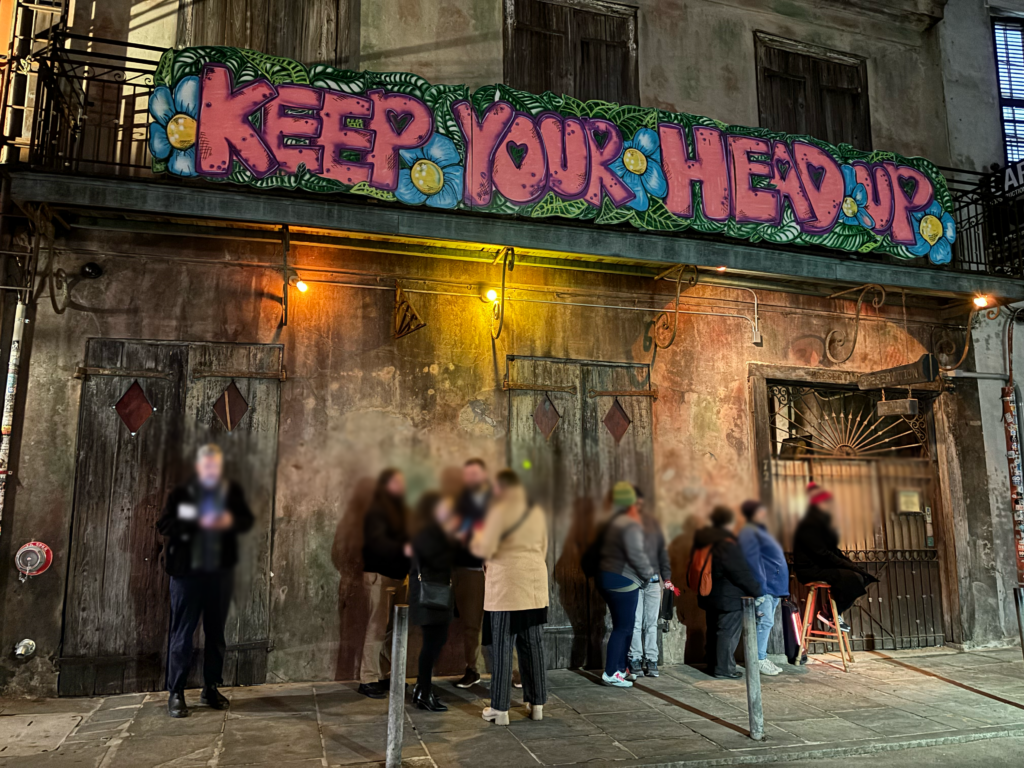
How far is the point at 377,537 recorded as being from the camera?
22.9 ft

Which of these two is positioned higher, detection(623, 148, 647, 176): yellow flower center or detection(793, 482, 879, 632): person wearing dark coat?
detection(623, 148, 647, 176): yellow flower center

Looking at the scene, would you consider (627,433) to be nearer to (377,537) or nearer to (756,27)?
(377,537)

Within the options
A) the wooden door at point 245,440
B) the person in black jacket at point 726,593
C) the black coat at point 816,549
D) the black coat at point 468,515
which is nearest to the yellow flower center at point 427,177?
the wooden door at point 245,440

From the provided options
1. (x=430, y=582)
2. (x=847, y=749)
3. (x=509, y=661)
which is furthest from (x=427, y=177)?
(x=847, y=749)

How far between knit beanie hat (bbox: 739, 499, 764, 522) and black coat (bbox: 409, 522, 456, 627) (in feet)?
10.8

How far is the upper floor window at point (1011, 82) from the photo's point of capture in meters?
11.2

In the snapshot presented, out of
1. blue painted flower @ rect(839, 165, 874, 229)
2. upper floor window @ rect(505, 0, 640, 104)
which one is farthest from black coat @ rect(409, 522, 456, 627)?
blue painted flower @ rect(839, 165, 874, 229)

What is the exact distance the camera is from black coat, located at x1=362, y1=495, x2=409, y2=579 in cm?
676

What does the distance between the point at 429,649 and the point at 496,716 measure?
0.81 m

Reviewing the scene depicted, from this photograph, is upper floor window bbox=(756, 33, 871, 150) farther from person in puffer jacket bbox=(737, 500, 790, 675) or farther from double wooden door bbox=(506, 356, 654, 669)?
person in puffer jacket bbox=(737, 500, 790, 675)

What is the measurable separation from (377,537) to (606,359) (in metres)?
3.44

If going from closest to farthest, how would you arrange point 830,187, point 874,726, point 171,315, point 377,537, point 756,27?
point 874,726
point 377,537
point 171,315
point 830,187
point 756,27

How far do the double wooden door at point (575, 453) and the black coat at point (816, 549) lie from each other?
171cm

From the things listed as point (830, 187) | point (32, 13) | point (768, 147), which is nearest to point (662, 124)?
point (768, 147)
